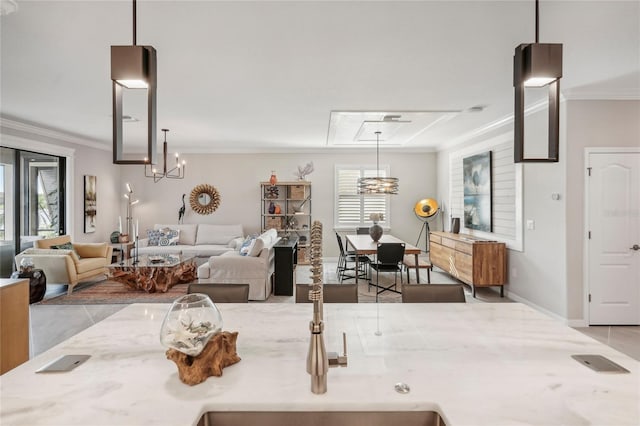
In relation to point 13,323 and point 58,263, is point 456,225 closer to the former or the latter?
point 13,323

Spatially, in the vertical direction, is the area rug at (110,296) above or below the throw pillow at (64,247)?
below

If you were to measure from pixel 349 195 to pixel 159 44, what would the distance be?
5612mm

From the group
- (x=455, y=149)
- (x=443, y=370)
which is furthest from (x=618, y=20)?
(x=455, y=149)

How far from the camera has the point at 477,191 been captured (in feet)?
18.7

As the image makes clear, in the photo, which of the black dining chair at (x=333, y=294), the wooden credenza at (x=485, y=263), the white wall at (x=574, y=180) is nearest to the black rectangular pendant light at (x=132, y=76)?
the black dining chair at (x=333, y=294)

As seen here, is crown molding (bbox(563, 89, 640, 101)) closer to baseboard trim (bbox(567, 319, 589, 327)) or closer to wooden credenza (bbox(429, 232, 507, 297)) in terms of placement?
wooden credenza (bbox(429, 232, 507, 297))

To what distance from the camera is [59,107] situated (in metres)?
4.37

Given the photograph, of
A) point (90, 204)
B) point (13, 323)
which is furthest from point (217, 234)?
point (13, 323)

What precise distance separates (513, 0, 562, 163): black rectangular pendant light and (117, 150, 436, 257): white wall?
6.44 m

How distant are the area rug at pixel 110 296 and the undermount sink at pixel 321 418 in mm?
4256

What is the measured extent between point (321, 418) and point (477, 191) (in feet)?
18.1

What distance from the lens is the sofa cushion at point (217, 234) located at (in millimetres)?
7309

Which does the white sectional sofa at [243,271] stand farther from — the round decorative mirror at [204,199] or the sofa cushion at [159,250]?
the round decorative mirror at [204,199]

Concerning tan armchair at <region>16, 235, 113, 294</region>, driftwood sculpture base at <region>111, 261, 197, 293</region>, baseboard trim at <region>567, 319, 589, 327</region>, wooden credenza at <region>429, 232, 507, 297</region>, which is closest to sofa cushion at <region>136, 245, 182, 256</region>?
tan armchair at <region>16, 235, 113, 294</region>
